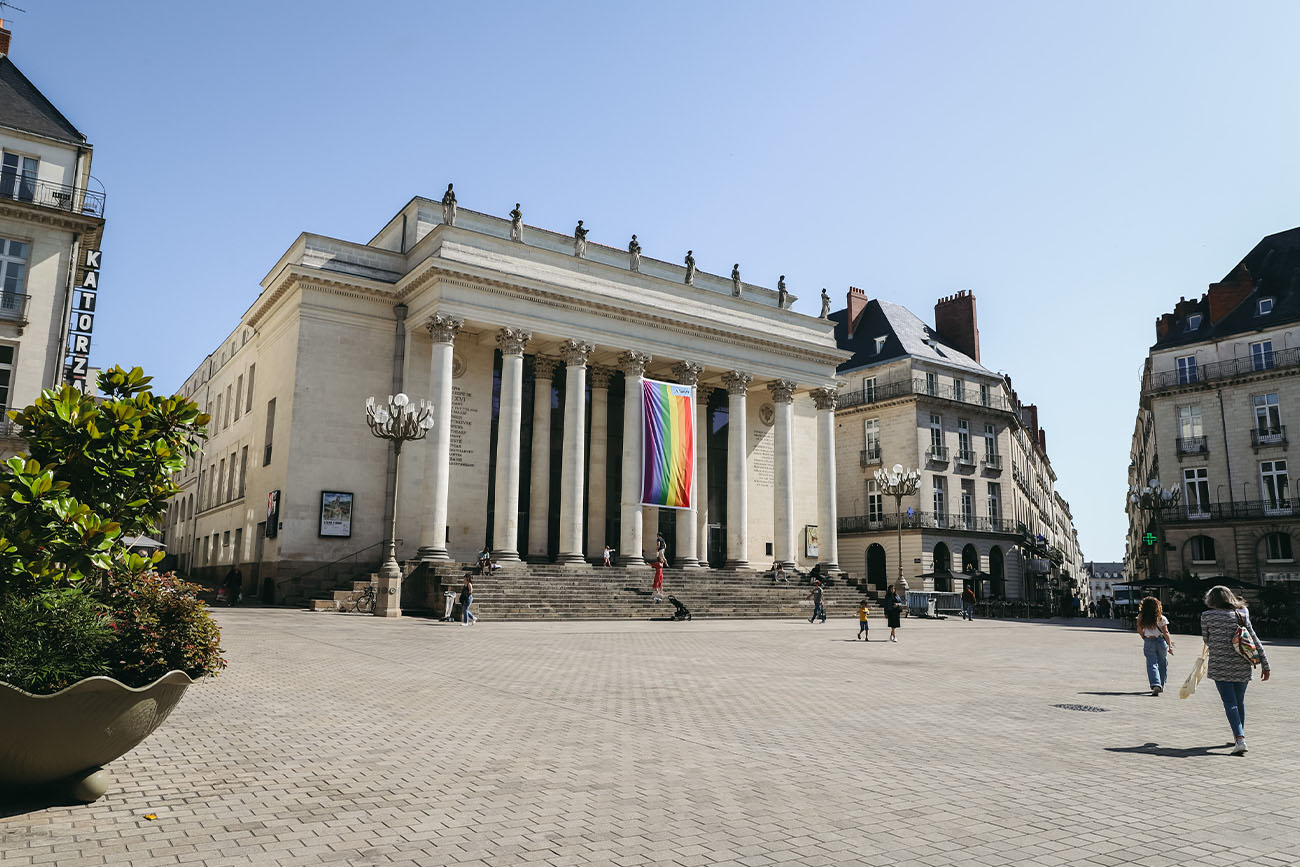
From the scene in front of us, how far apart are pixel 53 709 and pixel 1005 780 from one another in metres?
6.92

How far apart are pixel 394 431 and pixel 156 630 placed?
2199 centimetres

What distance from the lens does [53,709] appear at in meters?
5.45

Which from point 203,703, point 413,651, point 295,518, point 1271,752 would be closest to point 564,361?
point 295,518

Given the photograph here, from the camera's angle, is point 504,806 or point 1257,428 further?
point 1257,428

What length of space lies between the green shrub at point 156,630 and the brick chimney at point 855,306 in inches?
2319

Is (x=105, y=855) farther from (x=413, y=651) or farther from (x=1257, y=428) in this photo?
(x=1257, y=428)

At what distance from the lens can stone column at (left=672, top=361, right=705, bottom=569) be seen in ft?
129

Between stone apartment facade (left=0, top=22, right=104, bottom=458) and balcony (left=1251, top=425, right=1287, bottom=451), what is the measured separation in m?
54.9

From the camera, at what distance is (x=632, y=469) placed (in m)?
38.0

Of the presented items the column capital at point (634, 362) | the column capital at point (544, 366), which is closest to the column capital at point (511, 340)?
the column capital at point (544, 366)

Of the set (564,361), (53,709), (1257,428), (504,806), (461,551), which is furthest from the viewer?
(1257,428)

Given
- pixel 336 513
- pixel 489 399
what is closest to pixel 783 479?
pixel 489 399

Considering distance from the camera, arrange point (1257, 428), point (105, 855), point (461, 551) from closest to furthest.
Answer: point (105, 855) → point (461, 551) → point (1257, 428)

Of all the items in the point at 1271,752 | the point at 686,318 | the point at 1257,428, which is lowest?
the point at 1271,752
